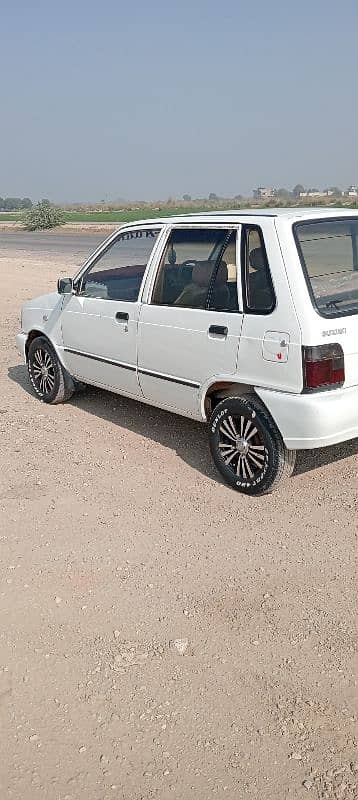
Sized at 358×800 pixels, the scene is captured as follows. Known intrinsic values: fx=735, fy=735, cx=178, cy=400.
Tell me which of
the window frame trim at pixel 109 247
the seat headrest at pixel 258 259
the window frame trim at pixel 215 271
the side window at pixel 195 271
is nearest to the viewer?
the seat headrest at pixel 258 259

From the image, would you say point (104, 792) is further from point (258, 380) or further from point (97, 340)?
point (97, 340)

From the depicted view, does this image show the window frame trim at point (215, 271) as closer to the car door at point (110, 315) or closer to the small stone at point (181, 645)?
the car door at point (110, 315)

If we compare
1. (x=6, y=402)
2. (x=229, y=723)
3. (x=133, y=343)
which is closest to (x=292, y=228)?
(x=133, y=343)

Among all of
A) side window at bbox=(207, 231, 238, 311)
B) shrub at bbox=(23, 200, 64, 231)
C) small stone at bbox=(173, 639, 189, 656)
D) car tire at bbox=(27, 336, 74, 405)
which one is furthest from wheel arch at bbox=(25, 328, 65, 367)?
shrub at bbox=(23, 200, 64, 231)

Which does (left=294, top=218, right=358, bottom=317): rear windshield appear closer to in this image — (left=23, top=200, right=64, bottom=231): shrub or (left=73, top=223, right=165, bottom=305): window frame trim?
(left=73, top=223, right=165, bottom=305): window frame trim

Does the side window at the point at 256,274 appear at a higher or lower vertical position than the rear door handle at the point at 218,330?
higher

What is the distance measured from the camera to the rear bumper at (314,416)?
443 centimetres

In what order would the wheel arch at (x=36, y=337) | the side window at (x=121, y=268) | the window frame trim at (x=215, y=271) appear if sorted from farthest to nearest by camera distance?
the wheel arch at (x=36, y=337) → the side window at (x=121, y=268) → the window frame trim at (x=215, y=271)

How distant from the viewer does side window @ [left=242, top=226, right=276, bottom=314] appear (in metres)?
4.64

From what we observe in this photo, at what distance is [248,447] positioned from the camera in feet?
16.2

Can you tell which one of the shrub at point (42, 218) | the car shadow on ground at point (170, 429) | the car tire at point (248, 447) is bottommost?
the shrub at point (42, 218)

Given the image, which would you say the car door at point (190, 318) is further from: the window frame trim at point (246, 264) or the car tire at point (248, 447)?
the car tire at point (248, 447)

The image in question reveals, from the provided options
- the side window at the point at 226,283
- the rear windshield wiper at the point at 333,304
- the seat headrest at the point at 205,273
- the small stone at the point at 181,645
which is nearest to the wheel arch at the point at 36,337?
the seat headrest at the point at 205,273

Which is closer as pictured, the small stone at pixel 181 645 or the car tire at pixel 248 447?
the small stone at pixel 181 645
